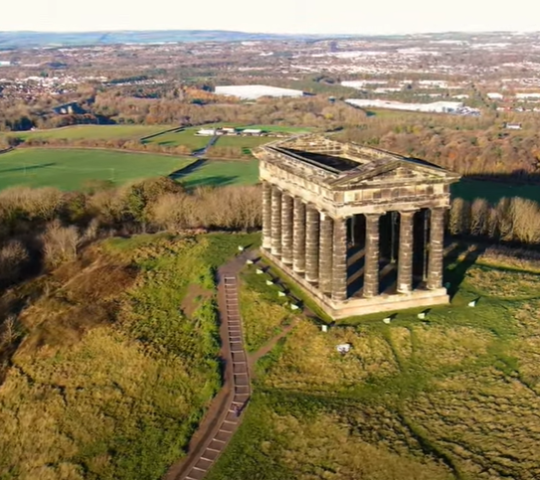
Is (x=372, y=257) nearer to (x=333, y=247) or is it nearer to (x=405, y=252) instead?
(x=405, y=252)

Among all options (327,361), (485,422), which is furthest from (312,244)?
(485,422)

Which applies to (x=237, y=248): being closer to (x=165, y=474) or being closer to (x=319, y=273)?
(x=319, y=273)

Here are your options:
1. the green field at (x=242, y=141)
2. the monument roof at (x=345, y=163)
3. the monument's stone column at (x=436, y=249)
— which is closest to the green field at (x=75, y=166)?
the green field at (x=242, y=141)

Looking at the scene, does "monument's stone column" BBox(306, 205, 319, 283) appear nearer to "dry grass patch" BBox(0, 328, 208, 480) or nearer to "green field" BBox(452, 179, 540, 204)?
"dry grass patch" BBox(0, 328, 208, 480)

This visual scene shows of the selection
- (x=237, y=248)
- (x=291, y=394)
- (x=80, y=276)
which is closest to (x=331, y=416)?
(x=291, y=394)

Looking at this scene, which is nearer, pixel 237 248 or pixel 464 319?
pixel 464 319

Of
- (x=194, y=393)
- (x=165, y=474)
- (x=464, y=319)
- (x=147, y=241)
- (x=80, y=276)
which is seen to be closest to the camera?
(x=165, y=474)

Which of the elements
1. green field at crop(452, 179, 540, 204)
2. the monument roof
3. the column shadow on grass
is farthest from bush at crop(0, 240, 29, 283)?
green field at crop(452, 179, 540, 204)
